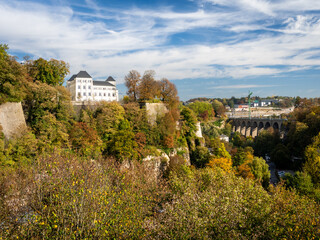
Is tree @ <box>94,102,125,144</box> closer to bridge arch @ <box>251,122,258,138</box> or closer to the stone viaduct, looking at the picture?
the stone viaduct

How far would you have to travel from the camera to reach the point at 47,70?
916 inches

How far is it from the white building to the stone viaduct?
139 ft

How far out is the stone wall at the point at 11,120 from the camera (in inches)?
645

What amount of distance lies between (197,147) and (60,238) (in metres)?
23.8

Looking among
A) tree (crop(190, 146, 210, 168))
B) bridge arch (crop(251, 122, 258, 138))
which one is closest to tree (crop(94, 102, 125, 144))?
tree (crop(190, 146, 210, 168))

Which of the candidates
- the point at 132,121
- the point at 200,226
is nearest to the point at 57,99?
the point at 132,121

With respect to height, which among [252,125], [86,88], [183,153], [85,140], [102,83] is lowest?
[252,125]

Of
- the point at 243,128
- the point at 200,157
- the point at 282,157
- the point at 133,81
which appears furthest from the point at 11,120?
the point at 243,128

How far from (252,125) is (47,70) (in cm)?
6064

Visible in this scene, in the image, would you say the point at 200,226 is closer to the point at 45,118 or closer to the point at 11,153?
the point at 11,153

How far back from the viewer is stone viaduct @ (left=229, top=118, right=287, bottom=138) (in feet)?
189

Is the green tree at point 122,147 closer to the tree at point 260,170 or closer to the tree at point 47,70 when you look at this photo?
the tree at point 47,70

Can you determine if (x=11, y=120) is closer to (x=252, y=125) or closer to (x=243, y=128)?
(x=252, y=125)

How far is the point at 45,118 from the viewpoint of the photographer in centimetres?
1848
